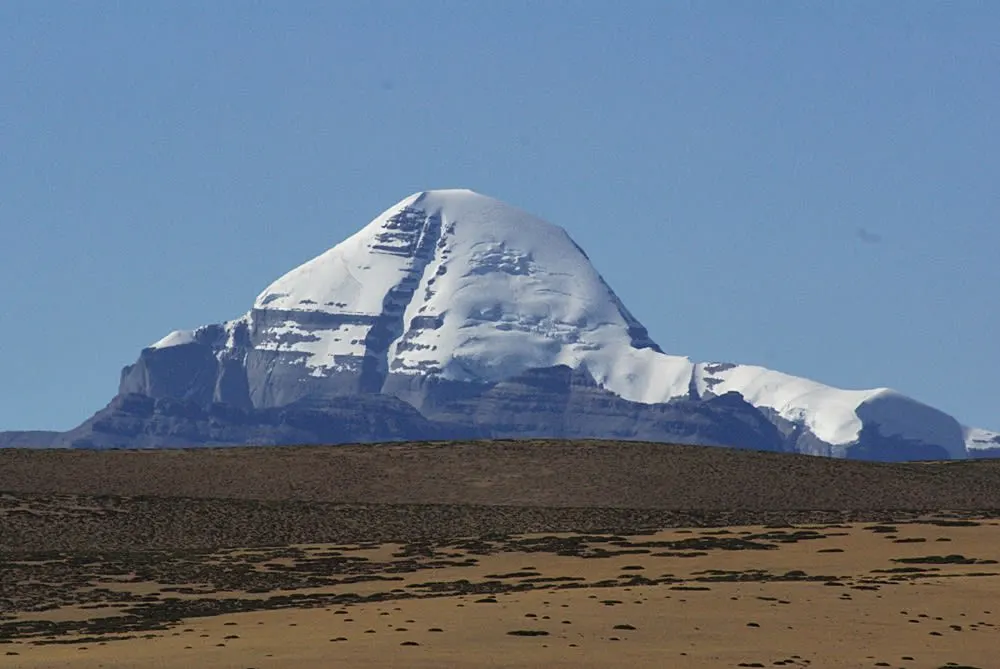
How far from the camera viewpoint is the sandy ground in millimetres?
60219

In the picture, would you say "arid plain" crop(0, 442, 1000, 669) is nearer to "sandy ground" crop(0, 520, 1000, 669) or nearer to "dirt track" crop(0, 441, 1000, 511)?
"sandy ground" crop(0, 520, 1000, 669)

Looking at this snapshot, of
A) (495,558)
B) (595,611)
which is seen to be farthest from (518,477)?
(595,611)

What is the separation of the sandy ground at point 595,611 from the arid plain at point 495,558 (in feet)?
0.65

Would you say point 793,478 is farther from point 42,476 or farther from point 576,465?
point 42,476

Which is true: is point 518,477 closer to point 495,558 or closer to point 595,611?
point 495,558

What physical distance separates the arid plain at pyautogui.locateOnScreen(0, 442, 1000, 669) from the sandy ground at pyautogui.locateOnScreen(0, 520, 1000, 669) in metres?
0.20

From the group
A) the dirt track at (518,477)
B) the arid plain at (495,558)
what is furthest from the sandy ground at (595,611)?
the dirt track at (518,477)

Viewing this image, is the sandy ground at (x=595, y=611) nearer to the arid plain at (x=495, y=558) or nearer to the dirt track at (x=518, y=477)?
the arid plain at (x=495, y=558)

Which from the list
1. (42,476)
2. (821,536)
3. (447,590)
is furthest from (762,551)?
(42,476)

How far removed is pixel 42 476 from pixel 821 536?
50.4 metres

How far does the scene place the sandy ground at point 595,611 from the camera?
198 ft

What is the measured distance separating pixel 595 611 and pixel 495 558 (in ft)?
80.7

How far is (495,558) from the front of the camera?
3723 inches

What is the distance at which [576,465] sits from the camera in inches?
5330
